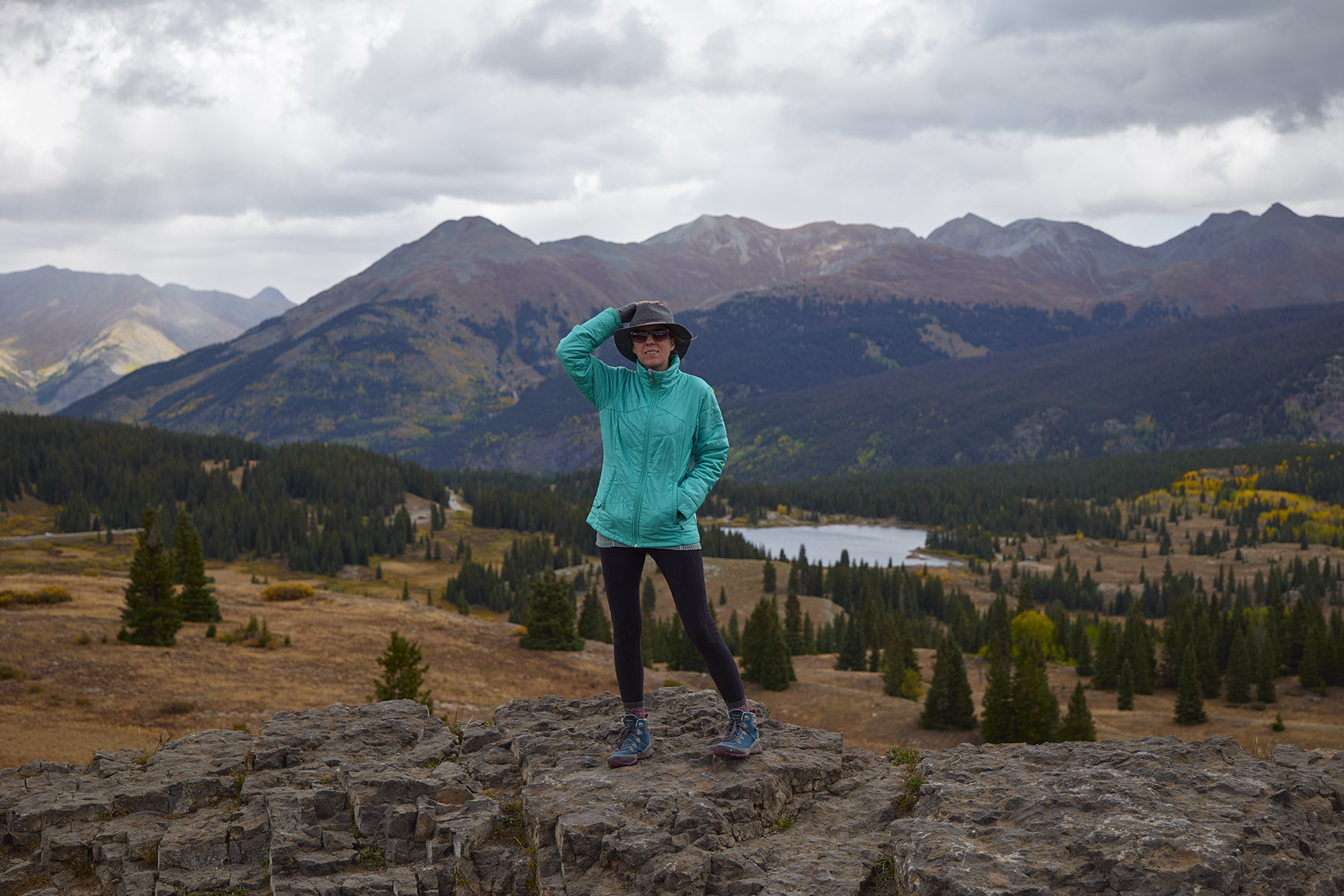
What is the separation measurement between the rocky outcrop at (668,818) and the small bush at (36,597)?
48.9 m

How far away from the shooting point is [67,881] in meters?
9.95

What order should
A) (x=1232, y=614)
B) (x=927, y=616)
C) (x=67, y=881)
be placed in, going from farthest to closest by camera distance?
(x=927, y=616)
(x=1232, y=614)
(x=67, y=881)

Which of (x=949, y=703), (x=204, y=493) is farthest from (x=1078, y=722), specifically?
(x=204, y=493)

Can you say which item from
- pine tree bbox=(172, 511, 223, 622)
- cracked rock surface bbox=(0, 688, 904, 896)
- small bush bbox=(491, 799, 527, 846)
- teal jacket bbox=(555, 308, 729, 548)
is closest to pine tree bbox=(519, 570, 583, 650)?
pine tree bbox=(172, 511, 223, 622)

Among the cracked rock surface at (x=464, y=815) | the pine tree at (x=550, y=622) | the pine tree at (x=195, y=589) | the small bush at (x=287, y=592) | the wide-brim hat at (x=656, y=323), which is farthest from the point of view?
the small bush at (x=287, y=592)

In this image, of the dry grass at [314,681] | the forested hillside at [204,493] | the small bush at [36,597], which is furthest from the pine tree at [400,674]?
the forested hillside at [204,493]

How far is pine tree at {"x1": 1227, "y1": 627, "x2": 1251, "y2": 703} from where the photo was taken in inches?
3187

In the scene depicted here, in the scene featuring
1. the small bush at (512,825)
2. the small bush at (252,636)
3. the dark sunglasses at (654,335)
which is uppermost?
the dark sunglasses at (654,335)

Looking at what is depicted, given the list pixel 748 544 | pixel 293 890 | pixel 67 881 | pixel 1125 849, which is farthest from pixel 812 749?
pixel 748 544

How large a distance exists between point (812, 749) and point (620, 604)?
3357mm

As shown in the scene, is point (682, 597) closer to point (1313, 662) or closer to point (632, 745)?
point (632, 745)

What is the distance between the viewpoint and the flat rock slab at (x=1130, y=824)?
7664 millimetres

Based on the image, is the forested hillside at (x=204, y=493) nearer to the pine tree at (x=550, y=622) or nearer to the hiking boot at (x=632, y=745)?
the pine tree at (x=550, y=622)

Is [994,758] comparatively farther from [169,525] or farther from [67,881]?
[169,525]
